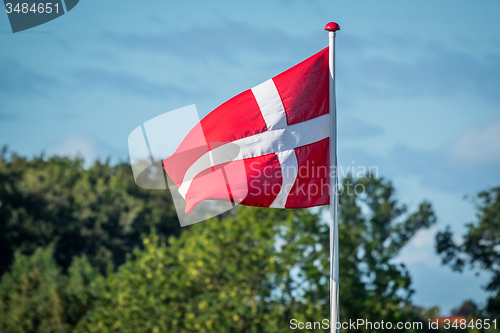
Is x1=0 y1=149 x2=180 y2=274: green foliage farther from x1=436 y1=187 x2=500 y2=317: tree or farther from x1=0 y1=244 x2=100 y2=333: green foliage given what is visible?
x1=436 y1=187 x2=500 y2=317: tree

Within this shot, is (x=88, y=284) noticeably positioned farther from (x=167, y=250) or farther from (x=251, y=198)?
(x=251, y=198)

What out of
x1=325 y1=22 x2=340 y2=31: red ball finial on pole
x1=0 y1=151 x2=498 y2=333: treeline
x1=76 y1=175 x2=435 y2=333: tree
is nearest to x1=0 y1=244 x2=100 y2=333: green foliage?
x1=0 y1=151 x2=498 y2=333: treeline

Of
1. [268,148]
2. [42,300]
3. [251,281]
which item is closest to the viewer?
[268,148]

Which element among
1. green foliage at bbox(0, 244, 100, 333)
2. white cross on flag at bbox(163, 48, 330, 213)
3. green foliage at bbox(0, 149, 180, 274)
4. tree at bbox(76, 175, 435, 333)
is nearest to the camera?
white cross on flag at bbox(163, 48, 330, 213)

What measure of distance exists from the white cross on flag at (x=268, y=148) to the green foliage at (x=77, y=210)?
22478 mm

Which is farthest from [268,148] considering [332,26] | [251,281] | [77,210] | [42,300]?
[77,210]

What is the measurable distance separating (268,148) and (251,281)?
6.48 m

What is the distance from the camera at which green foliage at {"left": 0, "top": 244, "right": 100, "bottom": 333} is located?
1731cm

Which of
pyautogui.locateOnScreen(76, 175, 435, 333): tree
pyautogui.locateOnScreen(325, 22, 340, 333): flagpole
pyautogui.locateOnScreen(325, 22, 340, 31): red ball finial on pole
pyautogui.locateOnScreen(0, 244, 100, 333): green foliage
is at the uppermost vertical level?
pyautogui.locateOnScreen(325, 22, 340, 31): red ball finial on pole

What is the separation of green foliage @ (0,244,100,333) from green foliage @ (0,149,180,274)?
18.1ft

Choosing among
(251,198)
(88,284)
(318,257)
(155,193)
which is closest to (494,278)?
(318,257)

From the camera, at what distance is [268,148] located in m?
5.31

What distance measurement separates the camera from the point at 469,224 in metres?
21.1

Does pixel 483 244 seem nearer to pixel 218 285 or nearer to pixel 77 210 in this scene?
pixel 218 285
